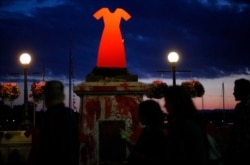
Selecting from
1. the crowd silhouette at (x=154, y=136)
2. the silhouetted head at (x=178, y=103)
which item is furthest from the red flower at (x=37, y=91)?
the silhouetted head at (x=178, y=103)

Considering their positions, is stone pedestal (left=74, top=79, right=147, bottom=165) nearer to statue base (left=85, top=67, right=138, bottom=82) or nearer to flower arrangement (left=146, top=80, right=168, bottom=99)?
statue base (left=85, top=67, right=138, bottom=82)

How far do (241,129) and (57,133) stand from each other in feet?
10.0

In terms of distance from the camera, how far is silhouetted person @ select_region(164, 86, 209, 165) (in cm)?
429

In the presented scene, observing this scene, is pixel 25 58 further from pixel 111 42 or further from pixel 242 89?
pixel 242 89

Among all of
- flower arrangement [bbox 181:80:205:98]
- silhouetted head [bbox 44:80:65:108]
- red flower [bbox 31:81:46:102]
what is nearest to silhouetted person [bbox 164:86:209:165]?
silhouetted head [bbox 44:80:65:108]

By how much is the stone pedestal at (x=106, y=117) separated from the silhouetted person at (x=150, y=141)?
4.16m

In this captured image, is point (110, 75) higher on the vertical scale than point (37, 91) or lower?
higher

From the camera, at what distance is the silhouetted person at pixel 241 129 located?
20.3 feet

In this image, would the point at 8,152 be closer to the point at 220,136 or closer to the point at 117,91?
the point at 117,91

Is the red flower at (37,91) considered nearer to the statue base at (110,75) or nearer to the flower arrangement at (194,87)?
the statue base at (110,75)

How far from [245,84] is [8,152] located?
21.5ft

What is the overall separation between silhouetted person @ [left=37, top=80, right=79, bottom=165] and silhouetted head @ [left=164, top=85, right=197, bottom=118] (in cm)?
124

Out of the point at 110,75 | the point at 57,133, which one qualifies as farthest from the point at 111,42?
the point at 57,133

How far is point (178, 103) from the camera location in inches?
181
